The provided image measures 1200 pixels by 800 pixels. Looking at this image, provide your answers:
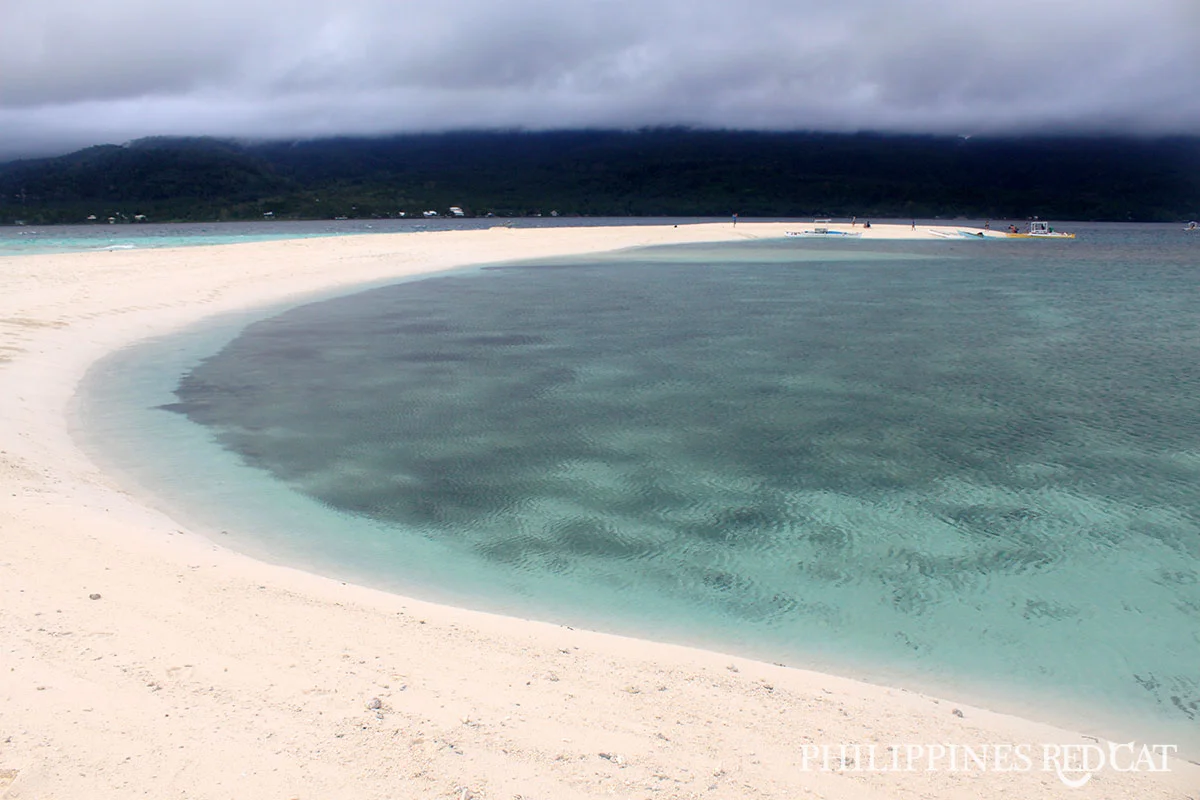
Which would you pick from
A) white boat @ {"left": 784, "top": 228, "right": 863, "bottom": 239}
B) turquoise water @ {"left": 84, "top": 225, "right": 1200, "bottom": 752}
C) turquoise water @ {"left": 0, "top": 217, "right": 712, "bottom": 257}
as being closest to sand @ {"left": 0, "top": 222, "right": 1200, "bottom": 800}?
turquoise water @ {"left": 84, "top": 225, "right": 1200, "bottom": 752}

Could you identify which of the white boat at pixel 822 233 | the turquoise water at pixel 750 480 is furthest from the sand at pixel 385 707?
the white boat at pixel 822 233

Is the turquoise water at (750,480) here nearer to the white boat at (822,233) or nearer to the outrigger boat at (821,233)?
the white boat at (822,233)

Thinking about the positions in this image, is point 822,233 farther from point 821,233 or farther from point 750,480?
point 750,480

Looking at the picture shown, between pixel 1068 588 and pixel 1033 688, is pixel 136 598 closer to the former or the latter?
pixel 1033 688

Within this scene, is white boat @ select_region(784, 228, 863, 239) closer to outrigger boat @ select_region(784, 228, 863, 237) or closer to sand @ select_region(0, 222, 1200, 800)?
outrigger boat @ select_region(784, 228, 863, 237)

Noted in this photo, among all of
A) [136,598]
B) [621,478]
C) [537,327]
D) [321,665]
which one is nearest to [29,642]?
[136,598]
